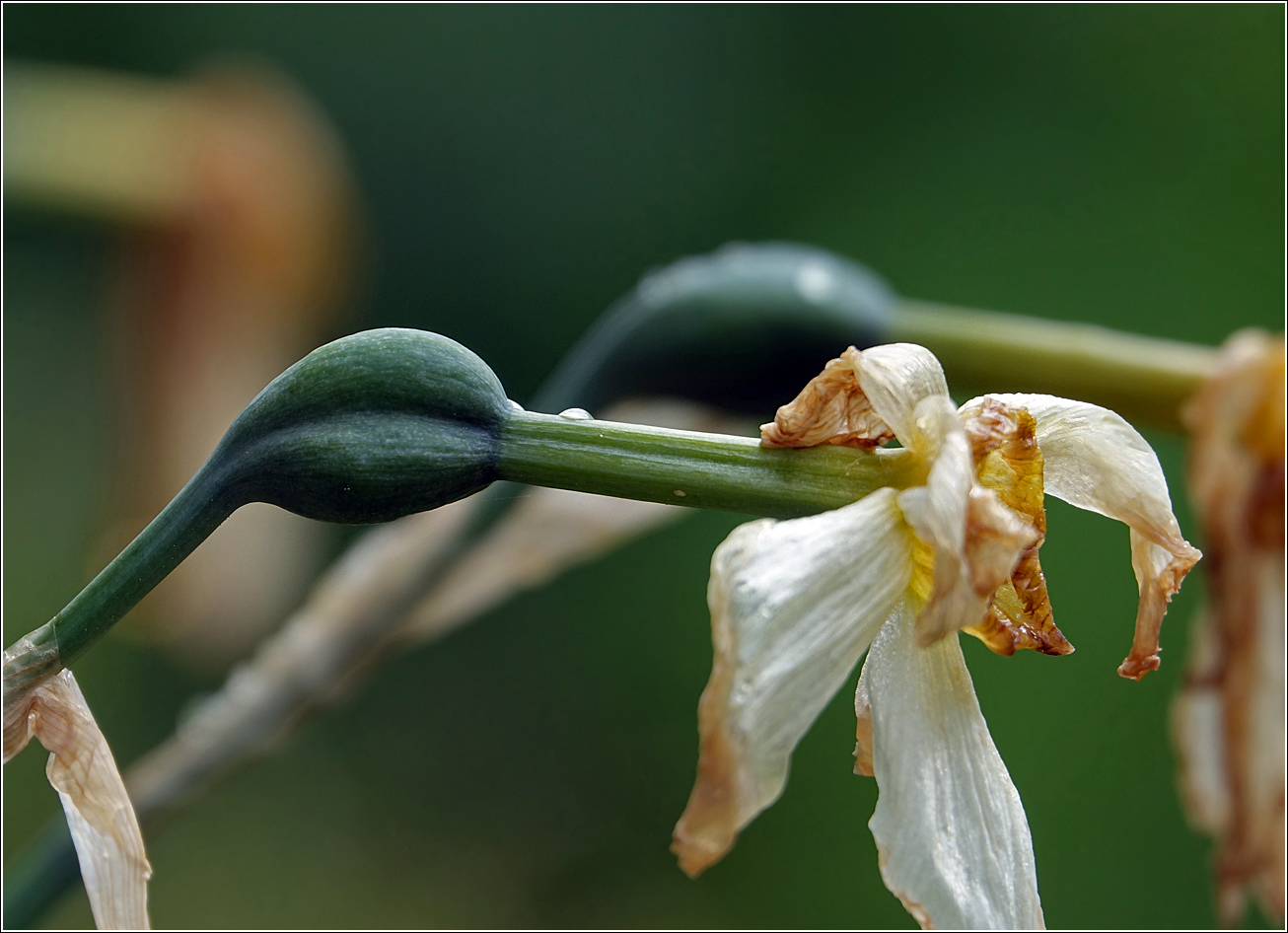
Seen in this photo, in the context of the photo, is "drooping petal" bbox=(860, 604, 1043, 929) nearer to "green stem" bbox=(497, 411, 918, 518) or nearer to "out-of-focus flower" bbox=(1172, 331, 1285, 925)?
"green stem" bbox=(497, 411, 918, 518)

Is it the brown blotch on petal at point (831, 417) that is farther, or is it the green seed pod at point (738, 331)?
the green seed pod at point (738, 331)

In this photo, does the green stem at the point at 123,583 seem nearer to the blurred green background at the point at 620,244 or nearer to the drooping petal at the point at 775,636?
the drooping petal at the point at 775,636

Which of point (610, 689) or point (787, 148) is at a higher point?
point (787, 148)

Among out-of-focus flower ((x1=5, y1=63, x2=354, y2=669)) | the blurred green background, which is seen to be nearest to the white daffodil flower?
out-of-focus flower ((x1=5, y1=63, x2=354, y2=669))

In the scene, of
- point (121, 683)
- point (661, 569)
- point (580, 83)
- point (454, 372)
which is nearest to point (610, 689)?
point (661, 569)

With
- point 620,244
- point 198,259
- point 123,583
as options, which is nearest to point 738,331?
point 123,583

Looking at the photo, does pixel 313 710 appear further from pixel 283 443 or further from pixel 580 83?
pixel 580 83

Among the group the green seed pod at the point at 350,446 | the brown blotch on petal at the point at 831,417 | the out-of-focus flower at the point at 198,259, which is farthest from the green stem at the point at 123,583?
the out-of-focus flower at the point at 198,259
